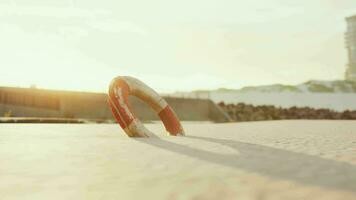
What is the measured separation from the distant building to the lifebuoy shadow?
97.8 meters

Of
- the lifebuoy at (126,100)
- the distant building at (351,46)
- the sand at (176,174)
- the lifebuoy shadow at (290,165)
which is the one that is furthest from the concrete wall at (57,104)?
the distant building at (351,46)

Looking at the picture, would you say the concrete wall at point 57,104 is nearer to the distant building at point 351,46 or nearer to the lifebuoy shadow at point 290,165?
the lifebuoy shadow at point 290,165

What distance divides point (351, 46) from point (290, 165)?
99.8 m

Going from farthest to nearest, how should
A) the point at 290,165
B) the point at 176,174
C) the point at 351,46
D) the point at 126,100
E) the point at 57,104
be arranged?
the point at 351,46 → the point at 57,104 → the point at 126,100 → the point at 290,165 → the point at 176,174

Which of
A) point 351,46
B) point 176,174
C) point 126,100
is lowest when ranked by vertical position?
point 176,174

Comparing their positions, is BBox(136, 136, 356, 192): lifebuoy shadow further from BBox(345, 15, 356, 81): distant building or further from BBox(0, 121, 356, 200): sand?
BBox(345, 15, 356, 81): distant building

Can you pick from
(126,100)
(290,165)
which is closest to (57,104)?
(126,100)

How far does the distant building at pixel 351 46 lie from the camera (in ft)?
310

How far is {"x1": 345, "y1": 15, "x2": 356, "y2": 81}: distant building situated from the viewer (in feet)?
310

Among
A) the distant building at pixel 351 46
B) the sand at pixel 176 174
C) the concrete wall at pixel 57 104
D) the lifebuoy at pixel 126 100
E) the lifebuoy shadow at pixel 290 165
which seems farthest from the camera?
the distant building at pixel 351 46

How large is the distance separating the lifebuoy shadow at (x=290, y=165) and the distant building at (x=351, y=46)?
97.8 meters

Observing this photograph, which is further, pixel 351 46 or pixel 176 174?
pixel 351 46

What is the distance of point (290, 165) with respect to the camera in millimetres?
4121

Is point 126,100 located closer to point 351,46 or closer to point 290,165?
point 290,165
